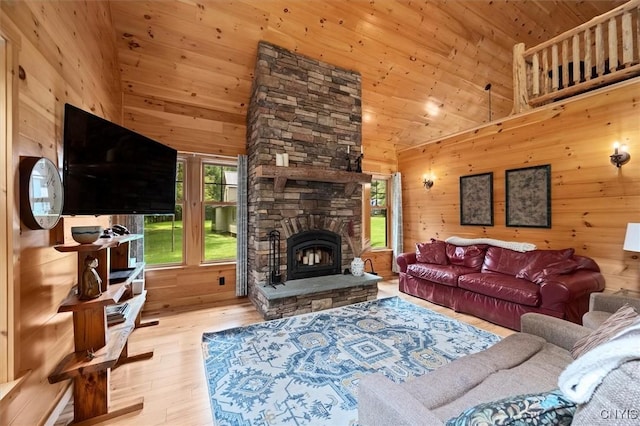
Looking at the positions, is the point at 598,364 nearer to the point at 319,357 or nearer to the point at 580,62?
the point at 319,357

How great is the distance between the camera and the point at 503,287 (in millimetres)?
3186

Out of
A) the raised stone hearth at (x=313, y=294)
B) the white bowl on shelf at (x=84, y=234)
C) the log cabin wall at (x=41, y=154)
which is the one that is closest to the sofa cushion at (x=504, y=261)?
the raised stone hearth at (x=313, y=294)

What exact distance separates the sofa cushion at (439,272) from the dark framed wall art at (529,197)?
1.05 metres

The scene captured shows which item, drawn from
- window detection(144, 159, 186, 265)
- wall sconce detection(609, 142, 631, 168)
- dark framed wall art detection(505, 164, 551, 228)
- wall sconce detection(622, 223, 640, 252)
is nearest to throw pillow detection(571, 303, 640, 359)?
wall sconce detection(622, 223, 640, 252)

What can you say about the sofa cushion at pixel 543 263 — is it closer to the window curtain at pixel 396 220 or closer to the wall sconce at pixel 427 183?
the wall sconce at pixel 427 183

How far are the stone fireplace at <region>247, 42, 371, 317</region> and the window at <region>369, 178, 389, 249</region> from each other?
145cm

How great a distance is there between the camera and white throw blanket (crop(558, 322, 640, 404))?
73 cm

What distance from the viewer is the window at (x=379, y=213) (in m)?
5.74

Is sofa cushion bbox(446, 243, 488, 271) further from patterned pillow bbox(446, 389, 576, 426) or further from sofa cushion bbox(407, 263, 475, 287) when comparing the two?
patterned pillow bbox(446, 389, 576, 426)

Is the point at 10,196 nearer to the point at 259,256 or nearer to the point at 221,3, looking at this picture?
the point at 259,256

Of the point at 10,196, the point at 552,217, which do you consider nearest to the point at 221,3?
the point at 10,196

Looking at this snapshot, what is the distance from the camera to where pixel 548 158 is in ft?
12.0

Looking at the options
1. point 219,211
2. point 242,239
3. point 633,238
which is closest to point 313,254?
point 242,239

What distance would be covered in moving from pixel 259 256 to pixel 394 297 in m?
2.17
